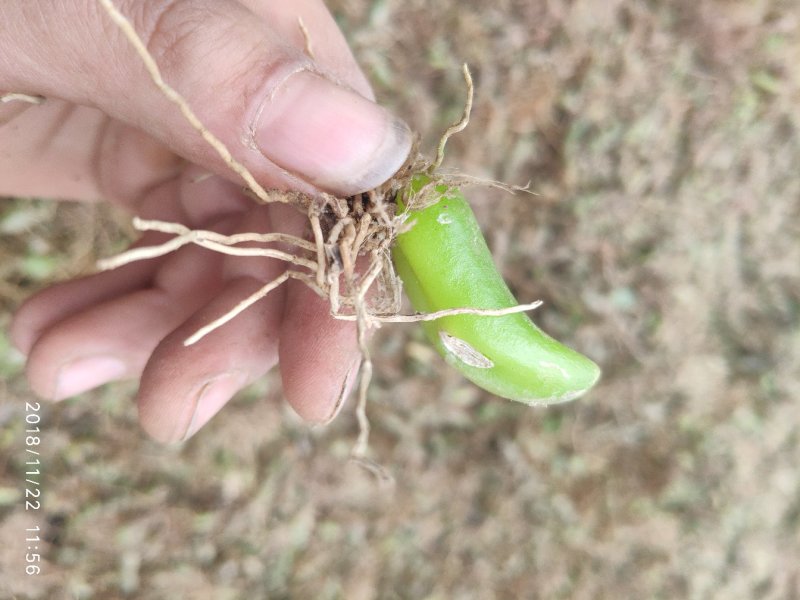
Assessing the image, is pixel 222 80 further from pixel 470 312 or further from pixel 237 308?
pixel 470 312

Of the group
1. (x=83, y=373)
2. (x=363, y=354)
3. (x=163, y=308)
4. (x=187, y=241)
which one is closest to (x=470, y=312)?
(x=363, y=354)

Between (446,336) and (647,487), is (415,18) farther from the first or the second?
(647,487)

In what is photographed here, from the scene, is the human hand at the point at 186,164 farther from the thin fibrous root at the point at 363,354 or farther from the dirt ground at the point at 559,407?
the dirt ground at the point at 559,407

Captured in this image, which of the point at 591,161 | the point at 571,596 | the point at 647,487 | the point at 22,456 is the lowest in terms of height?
the point at 571,596

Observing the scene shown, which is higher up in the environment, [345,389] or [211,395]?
[345,389]

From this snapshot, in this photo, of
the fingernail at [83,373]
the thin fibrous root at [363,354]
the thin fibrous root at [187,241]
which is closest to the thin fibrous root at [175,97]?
the thin fibrous root at [187,241]

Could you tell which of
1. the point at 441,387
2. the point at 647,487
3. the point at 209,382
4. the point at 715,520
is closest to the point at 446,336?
the point at 209,382
